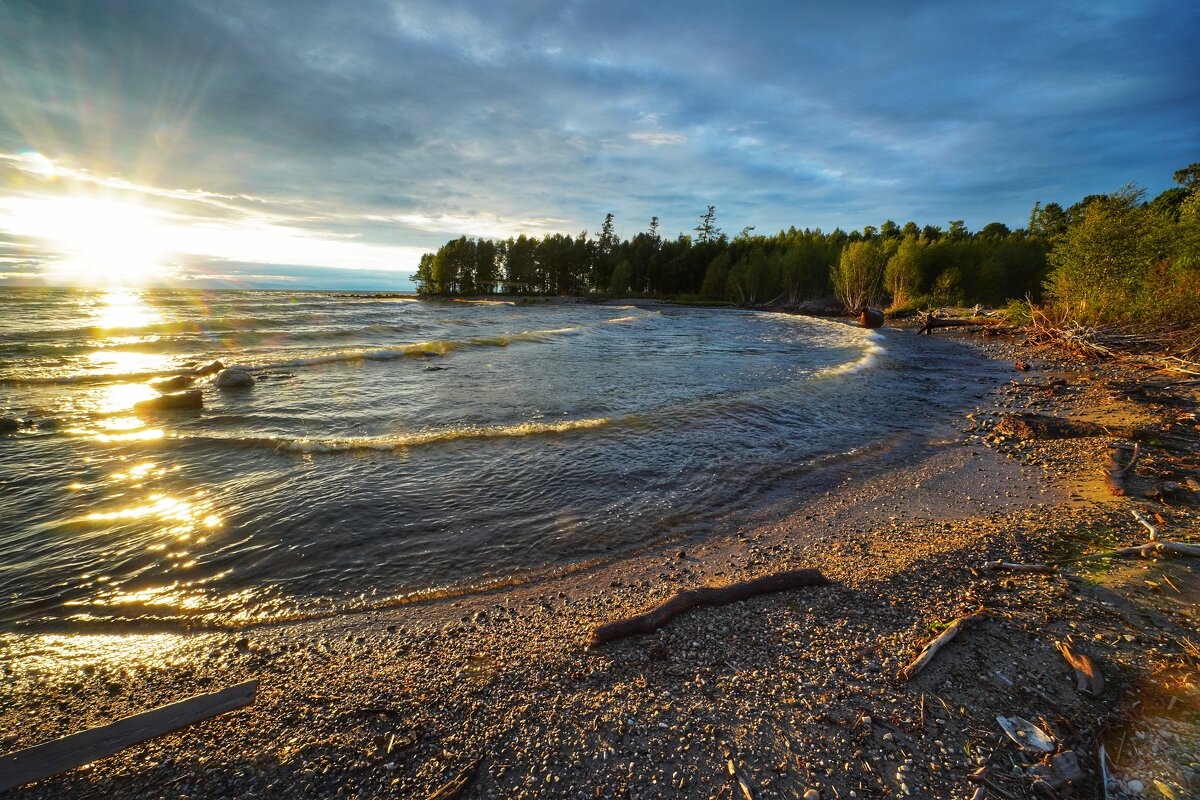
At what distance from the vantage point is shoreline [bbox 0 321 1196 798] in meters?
3.21

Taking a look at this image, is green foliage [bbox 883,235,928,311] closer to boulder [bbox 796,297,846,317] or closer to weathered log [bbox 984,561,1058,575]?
boulder [bbox 796,297,846,317]

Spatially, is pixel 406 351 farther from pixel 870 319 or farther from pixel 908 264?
pixel 908 264

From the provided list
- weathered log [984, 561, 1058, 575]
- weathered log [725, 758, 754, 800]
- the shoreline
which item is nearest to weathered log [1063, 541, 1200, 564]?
the shoreline

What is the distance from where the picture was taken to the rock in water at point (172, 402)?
14.1 meters

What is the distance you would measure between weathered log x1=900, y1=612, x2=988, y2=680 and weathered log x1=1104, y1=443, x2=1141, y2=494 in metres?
6.15

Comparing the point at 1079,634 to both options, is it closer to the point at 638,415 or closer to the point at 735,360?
the point at 638,415

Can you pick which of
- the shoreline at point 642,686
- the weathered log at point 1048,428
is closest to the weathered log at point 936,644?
the shoreline at point 642,686

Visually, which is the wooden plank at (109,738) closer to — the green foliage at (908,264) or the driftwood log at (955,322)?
the green foliage at (908,264)

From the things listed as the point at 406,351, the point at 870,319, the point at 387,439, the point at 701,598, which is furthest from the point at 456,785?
the point at 870,319

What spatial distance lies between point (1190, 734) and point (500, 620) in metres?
5.89

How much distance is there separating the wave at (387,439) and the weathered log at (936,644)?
9.16 meters

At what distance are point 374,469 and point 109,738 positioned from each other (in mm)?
6573

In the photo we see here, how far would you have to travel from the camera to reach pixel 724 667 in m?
4.19

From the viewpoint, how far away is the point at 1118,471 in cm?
834
